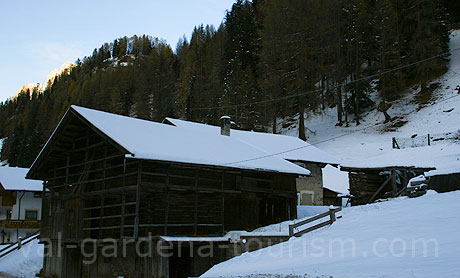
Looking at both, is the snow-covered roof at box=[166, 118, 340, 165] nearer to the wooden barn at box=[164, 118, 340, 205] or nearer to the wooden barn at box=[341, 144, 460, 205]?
the wooden barn at box=[164, 118, 340, 205]

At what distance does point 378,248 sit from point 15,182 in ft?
129

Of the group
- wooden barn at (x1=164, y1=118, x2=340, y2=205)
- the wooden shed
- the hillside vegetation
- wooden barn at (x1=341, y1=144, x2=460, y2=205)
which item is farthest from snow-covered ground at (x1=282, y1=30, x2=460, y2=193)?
the wooden shed

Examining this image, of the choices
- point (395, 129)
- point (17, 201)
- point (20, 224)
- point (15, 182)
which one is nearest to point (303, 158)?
point (395, 129)

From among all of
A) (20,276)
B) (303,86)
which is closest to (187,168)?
(20,276)

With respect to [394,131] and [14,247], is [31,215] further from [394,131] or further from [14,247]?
[394,131]

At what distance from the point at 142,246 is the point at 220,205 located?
512cm

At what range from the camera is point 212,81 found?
239 ft

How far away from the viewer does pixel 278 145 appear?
36.7 meters

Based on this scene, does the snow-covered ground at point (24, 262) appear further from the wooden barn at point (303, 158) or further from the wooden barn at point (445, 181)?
the wooden barn at point (445, 181)

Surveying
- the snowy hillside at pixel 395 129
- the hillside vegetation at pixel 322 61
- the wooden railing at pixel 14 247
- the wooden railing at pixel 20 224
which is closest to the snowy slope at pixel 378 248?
the wooden railing at pixel 14 247

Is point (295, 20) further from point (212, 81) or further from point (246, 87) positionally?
point (212, 81)

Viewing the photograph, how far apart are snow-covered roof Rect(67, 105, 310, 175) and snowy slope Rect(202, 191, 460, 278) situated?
5506 millimetres

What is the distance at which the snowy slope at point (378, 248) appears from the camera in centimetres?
1116

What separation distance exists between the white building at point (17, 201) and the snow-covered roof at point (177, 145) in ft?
74.6
